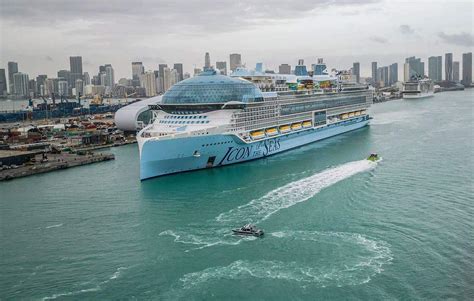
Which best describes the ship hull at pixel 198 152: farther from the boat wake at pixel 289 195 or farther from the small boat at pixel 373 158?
the small boat at pixel 373 158

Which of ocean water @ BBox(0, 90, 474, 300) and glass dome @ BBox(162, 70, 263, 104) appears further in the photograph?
glass dome @ BBox(162, 70, 263, 104)

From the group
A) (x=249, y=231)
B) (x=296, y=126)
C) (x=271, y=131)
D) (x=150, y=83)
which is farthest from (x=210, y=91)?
(x=150, y=83)

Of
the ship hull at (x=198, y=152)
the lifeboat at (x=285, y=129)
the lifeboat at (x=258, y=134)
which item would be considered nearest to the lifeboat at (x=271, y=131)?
the ship hull at (x=198, y=152)

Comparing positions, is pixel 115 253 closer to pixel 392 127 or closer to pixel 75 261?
pixel 75 261

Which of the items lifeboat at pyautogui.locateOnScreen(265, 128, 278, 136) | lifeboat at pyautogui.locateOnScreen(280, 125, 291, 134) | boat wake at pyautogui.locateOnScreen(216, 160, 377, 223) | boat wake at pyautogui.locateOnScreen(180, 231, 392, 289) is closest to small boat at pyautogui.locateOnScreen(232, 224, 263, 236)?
boat wake at pyautogui.locateOnScreen(216, 160, 377, 223)

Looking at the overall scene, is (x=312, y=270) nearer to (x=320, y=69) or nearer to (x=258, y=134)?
(x=258, y=134)

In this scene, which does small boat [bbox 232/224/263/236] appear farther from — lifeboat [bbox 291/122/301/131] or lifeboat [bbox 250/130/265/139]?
lifeboat [bbox 291/122/301/131]
